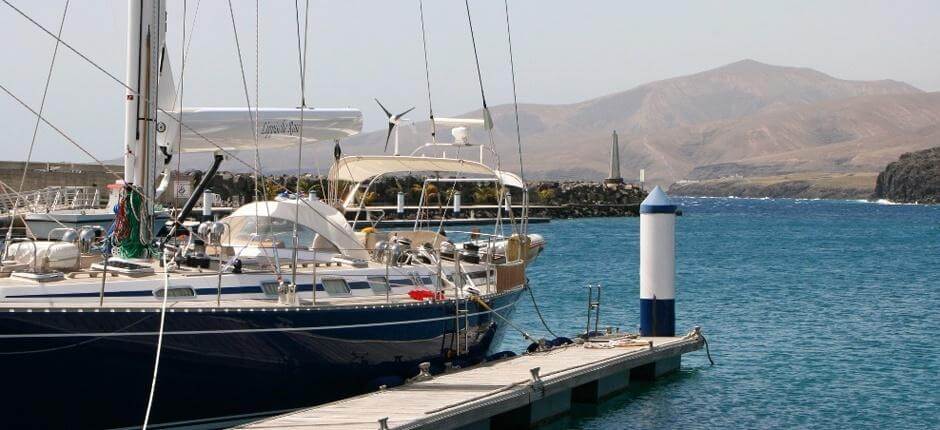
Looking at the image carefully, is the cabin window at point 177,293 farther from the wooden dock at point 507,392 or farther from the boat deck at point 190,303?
the wooden dock at point 507,392

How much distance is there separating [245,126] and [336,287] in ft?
10.6

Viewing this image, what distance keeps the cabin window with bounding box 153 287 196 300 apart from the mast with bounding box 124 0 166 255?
203 cm

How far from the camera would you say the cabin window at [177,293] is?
686 inches

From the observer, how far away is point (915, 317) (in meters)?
37.9

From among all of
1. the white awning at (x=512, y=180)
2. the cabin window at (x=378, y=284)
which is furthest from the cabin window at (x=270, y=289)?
the white awning at (x=512, y=180)

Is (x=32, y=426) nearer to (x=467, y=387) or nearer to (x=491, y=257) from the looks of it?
(x=467, y=387)

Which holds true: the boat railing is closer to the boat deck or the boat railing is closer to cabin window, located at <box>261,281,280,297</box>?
the boat deck

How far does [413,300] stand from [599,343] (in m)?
5.59

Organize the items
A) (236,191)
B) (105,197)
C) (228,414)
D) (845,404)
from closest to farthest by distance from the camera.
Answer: (228,414) < (845,404) < (105,197) < (236,191)

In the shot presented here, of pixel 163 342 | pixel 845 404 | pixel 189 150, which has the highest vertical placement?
pixel 189 150

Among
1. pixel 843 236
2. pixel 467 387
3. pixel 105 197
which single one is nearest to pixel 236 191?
pixel 105 197

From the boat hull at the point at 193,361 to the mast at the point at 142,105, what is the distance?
296 centimetres

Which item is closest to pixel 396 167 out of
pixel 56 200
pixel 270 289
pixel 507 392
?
pixel 270 289

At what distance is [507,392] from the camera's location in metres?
19.0
